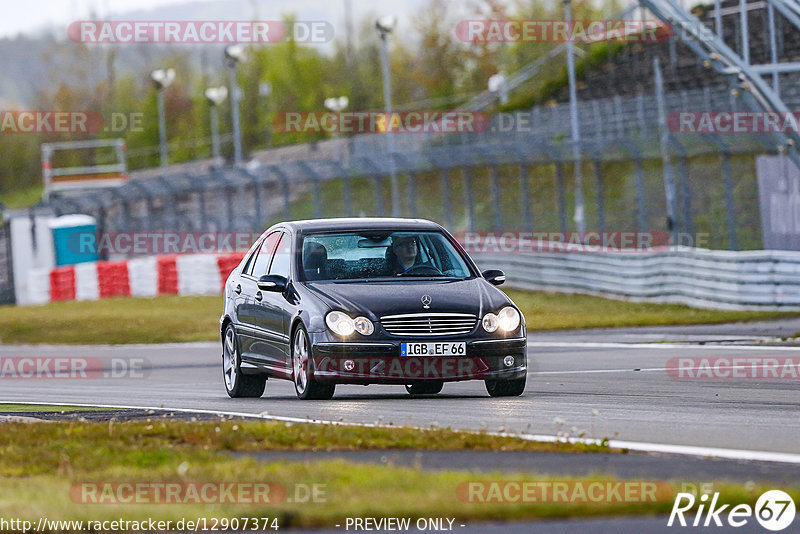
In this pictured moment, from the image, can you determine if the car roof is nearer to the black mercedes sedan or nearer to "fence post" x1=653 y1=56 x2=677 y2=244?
the black mercedes sedan

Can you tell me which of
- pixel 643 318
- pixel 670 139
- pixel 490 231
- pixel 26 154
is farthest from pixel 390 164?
pixel 26 154

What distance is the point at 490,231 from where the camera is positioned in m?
35.0

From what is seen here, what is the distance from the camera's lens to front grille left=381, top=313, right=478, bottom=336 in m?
12.2

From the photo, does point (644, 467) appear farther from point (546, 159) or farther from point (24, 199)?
point (24, 199)

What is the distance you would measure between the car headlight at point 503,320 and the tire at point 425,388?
4.44ft

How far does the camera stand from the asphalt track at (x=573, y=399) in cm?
972

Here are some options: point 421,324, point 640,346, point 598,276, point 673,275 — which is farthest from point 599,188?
point 421,324

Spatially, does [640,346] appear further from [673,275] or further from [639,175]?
[639,175]

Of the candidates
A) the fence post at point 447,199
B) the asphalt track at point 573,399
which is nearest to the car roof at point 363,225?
the asphalt track at point 573,399

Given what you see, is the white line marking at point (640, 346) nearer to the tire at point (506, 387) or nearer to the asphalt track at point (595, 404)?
the asphalt track at point (595, 404)

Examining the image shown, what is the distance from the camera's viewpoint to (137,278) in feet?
128

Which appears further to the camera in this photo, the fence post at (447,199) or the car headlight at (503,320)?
the fence post at (447,199)

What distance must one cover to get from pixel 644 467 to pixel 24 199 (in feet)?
393

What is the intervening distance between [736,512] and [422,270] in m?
6.56
